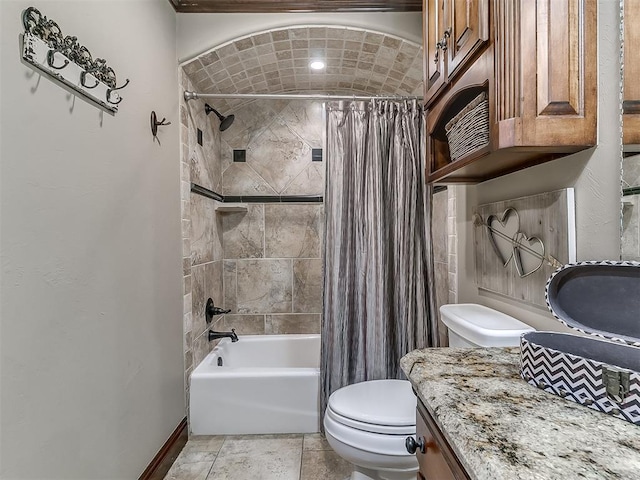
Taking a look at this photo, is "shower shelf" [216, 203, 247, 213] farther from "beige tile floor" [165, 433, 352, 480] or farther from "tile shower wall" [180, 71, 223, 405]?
"beige tile floor" [165, 433, 352, 480]

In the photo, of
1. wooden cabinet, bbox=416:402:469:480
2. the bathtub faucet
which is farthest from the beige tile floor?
wooden cabinet, bbox=416:402:469:480

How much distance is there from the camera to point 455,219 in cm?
192

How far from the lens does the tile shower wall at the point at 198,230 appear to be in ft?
6.61

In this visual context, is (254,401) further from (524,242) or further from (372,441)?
(524,242)

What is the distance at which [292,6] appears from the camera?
1904 millimetres

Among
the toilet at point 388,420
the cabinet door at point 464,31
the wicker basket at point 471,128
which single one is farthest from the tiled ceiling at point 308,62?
the toilet at point 388,420

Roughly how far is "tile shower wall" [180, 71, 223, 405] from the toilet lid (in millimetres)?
1005

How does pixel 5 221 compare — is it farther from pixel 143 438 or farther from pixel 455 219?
pixel 455 219

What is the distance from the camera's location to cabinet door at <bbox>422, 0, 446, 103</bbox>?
1255 millimetres

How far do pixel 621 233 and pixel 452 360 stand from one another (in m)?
0.55

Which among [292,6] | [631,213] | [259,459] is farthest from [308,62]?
[259,459]

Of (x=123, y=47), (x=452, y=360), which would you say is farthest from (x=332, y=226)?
(x=123, y=47)

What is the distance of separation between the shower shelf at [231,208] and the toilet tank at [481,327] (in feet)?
5.59

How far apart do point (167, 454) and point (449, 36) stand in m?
2.20
